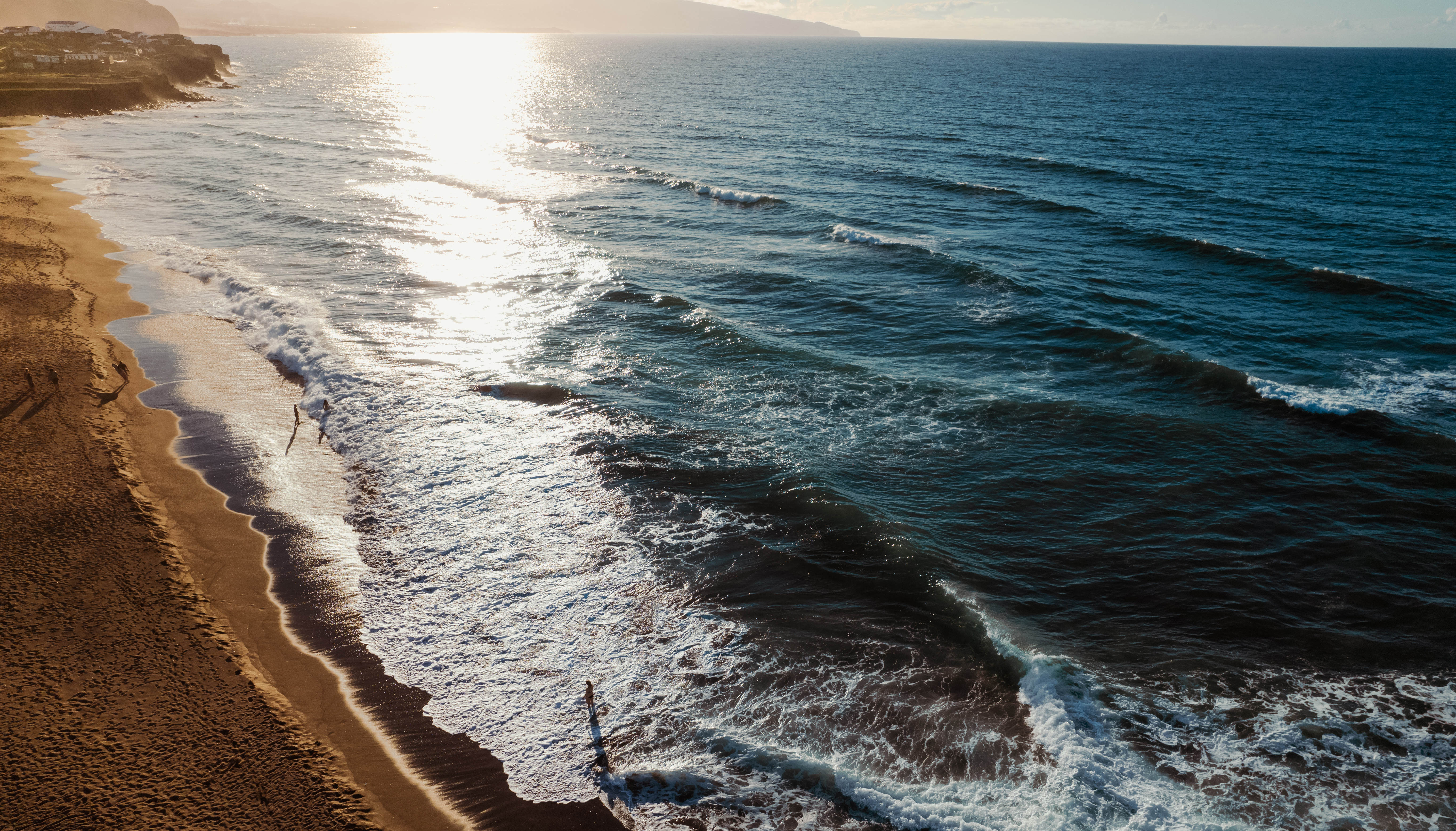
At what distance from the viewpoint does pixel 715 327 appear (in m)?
31.2

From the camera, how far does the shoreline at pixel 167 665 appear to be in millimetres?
11883

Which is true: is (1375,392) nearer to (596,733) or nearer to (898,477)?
(898,477)

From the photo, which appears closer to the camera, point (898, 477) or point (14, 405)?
point (898, 477)

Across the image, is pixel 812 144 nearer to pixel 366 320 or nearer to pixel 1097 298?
pixel 1097 298

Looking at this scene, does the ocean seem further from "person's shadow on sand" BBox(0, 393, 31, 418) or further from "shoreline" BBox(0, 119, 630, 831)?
"person's shadow on sand" BBox(0, 393, 31, 418)

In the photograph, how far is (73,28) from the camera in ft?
408

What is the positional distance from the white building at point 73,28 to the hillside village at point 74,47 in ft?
0.33

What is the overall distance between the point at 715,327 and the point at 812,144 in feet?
142

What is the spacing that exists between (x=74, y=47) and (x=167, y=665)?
152 meters

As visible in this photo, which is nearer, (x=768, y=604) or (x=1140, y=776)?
(x=1140, y=776)

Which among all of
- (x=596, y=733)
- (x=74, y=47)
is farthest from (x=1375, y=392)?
(x=74, y=47)

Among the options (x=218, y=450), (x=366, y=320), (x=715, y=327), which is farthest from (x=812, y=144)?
(x=218, y=450)

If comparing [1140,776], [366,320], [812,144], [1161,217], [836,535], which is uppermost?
[812,144]

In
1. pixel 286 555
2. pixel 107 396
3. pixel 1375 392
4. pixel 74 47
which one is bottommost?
pixel 286 555
